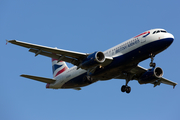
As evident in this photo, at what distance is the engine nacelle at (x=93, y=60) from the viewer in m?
33.6

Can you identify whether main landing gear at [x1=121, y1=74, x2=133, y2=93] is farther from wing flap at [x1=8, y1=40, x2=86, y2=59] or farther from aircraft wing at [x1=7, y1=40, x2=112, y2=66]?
wing flap at [x1=8, y1=40, x2=86, y2=59]

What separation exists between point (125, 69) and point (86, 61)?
5319 mm

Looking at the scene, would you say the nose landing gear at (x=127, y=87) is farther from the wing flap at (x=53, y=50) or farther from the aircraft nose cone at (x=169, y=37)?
the aircraft nose cone at (x=169, y=37)

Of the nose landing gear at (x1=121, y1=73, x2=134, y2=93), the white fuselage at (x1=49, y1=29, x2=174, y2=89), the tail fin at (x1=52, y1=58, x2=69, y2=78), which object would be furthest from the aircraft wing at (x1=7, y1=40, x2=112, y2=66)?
the tail fin at (x1=52, y1=58, x2=69, y2=78)

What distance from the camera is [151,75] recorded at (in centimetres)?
3962

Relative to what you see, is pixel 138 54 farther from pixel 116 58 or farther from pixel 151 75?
pixel 151 75

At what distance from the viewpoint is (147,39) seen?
33156 millimetres

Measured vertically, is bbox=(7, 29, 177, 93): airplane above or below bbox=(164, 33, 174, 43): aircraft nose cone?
below

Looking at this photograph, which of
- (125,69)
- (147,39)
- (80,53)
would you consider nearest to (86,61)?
(80,53)

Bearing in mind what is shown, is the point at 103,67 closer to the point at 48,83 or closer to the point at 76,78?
the point at 76,78

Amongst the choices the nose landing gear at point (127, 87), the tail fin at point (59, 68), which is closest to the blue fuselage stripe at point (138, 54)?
the nose landing gear at point (127, 87)

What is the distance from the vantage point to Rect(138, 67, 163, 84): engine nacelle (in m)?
39.3

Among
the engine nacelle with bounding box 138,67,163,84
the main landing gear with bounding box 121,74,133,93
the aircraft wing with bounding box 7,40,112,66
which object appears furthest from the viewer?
the main landing gear with bounding box 121,74,133,93

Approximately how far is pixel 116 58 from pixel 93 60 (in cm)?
303
